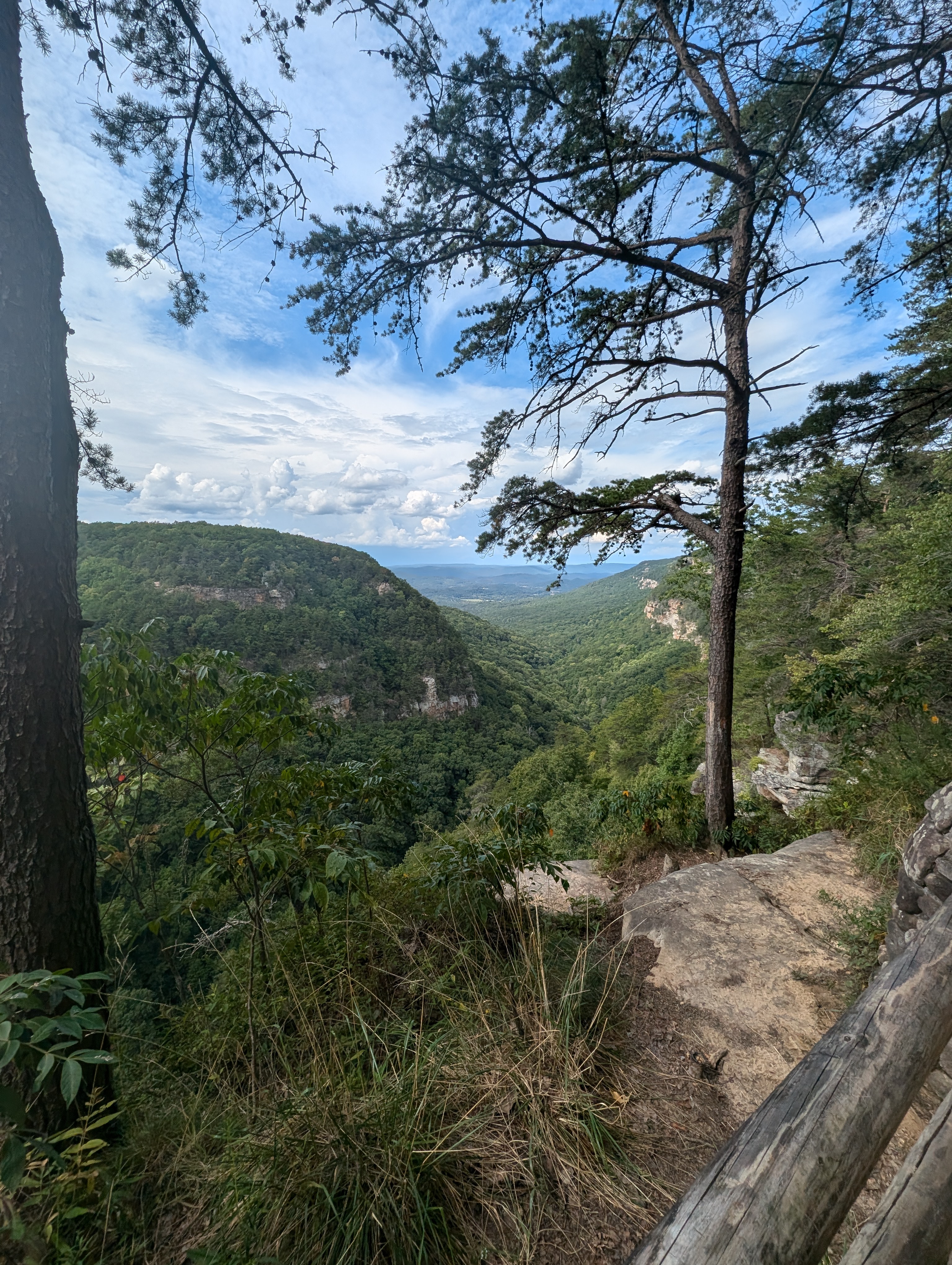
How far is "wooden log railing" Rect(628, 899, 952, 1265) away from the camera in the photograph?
2.76 ft

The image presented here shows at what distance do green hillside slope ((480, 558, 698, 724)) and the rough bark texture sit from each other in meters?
7.38

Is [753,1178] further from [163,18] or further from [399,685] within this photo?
[399,685]

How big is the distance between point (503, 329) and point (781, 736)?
6.75 meters

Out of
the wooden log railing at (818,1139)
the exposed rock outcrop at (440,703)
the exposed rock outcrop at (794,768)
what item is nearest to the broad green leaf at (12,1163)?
the wooden log railing at (818,1139)

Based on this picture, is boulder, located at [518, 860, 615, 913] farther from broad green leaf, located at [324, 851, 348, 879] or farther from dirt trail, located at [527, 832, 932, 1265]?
broad green leaf, located at [324, 851, 348, 879]

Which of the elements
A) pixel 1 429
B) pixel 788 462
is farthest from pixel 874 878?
pixel 1 429

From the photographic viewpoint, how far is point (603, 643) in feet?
269

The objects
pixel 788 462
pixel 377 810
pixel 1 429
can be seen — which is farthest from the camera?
pixel 788 462

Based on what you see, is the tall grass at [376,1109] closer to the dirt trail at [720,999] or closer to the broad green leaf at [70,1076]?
the dirt trail at [720,999]

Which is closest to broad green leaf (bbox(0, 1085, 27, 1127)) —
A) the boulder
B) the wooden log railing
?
the wooden log railing

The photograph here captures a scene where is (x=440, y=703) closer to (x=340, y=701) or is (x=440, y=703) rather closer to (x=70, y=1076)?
(x=340, y=701)

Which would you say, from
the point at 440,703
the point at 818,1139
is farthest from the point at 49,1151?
the point at 440,703

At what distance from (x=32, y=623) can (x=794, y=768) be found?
26.4ft

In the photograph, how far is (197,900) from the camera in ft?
7.16
